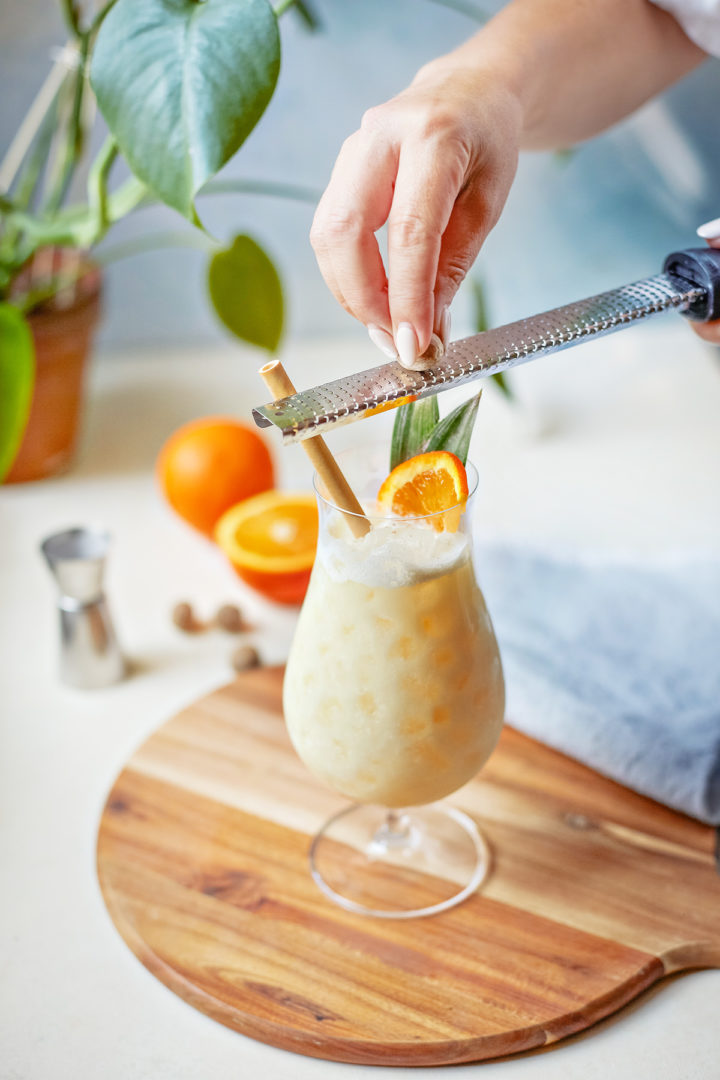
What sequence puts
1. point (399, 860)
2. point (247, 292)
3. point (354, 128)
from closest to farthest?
point (399, 860) < point (247, 292) < point (354, 128)

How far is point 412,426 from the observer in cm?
73

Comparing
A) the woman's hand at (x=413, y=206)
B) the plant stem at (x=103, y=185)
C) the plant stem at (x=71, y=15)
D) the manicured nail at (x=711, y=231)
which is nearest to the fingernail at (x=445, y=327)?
the woman's hand at (x=413, y=206)

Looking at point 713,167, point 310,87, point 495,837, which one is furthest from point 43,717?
point 713,167

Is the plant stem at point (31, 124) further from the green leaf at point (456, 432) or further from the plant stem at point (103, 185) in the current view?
the green leaf at point (456, 432)

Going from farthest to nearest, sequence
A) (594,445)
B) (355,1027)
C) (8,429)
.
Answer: (594,445) < (8,429) < (355,1027)

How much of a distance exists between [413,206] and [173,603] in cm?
65

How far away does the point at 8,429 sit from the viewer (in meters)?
1.14

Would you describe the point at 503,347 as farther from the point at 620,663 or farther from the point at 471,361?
the point at 620,663

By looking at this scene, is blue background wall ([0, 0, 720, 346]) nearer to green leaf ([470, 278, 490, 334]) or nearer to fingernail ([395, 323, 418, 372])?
green leaf ([470, 278, 490, 334])

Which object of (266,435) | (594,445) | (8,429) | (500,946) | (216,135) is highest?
(216,135)

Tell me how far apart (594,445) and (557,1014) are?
892 millimetres

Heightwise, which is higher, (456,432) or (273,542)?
(456,432)

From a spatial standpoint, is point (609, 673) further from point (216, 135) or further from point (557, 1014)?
point (216, 135)

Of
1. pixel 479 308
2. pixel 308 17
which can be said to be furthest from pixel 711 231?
pixel 308 17
